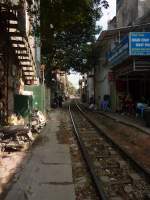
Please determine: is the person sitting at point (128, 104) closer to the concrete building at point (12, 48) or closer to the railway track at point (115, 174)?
the concrete building at point (12, 48)

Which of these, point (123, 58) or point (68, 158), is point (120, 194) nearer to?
point (68, 158)

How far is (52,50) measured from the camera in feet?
182


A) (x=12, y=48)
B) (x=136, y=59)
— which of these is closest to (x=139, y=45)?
(x=136, y=59)

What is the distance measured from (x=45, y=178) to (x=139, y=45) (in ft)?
66.3

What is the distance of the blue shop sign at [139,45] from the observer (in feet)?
99.0

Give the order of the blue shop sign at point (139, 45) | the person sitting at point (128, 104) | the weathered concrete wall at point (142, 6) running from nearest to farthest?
the blue shop sign at point (139, 45), the person sitting at point (128, 104), the weathered concrete wall at point (142, 6)

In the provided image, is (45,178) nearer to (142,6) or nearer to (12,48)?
(12,48)

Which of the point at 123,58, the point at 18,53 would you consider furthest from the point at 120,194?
the point at 123,58

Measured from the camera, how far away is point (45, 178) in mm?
11125

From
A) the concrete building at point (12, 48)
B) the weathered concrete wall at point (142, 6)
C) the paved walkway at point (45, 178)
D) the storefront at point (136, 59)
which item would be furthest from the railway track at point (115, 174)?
the weathered concrete wall at point (142, 6)

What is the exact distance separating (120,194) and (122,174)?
2.18m

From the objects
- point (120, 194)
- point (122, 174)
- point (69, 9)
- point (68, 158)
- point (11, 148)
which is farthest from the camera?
point (11, 148)

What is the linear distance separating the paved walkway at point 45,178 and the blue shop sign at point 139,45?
584 inches

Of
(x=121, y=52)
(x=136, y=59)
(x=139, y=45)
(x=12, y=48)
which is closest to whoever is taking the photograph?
(x=12, y=48)
